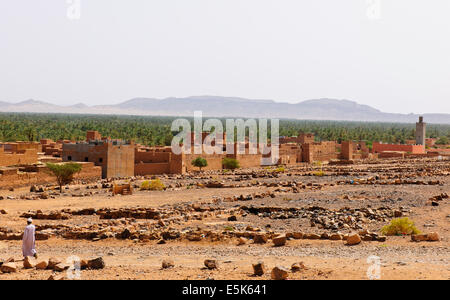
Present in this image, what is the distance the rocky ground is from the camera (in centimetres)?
1121

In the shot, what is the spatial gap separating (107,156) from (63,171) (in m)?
7.00

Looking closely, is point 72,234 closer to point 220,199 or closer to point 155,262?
point 155,262

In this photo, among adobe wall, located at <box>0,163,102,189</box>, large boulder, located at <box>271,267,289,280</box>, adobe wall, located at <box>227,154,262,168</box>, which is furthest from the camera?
adobe wall, located at <box>227,154,262,168</box>

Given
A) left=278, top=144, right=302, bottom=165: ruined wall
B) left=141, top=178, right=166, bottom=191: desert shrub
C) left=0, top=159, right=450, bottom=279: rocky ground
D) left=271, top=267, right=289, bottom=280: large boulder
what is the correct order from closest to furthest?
1. left=271, top=267, right=289, bottom=280: large boulder
2. left=0, top=159, right=450, bottom=279: rocky ground
3. left=141, top=178, right=166, bottom=191: desert shrub
4. left=278, top=144, right=302, bottom=165: ruined wall

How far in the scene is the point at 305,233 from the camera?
16.1 meters

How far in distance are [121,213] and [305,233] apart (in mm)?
8472

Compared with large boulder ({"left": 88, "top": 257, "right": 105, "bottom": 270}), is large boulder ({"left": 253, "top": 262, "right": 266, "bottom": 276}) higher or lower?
higher

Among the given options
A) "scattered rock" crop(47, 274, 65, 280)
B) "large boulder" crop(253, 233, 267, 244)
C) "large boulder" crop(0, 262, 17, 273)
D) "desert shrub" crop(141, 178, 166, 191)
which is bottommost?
"desert shrub" crop(141, 178, 166, 191)

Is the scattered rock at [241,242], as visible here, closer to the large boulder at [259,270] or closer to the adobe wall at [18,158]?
the large boulder at [259,270]

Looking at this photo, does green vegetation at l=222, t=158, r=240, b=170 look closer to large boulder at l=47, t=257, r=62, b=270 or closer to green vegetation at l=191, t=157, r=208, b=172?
green vegetation at l=191, t=157, r=208, b=172

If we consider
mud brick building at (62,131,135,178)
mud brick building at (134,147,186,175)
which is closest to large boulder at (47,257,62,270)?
mud brick building at (62,131,135,178)

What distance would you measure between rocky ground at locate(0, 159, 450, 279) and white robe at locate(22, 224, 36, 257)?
663mm

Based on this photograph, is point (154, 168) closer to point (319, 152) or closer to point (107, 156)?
point (107, 156)
